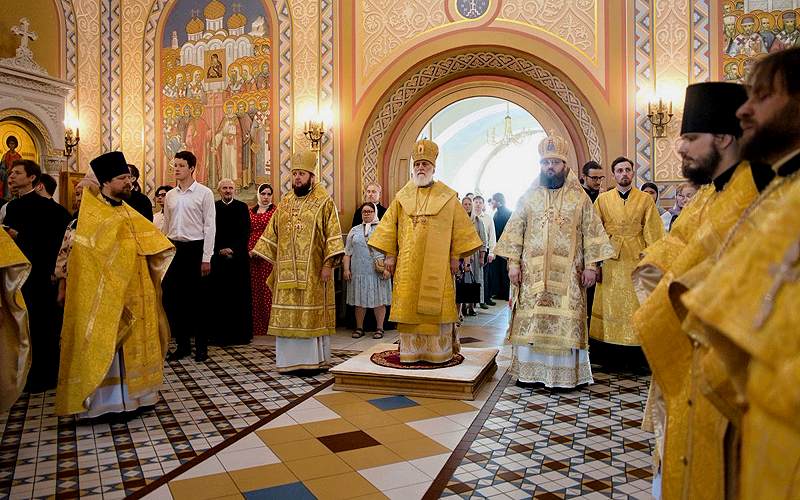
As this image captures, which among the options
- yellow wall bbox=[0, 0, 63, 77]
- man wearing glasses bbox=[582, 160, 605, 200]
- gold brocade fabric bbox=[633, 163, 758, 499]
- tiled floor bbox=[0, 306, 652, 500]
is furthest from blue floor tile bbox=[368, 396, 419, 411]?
yellow wall bbox=[0, 0, 63, 77]

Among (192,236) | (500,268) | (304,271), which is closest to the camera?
(304,271)

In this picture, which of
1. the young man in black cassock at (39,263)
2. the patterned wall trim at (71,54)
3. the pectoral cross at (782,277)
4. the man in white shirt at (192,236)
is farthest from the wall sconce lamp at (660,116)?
the patterned wall trim at (71,54)

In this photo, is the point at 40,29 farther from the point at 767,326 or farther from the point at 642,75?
the point at 767,326

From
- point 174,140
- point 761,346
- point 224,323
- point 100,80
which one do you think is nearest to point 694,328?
point 761,346

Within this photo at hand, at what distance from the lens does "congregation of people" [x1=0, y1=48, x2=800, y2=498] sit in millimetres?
1769

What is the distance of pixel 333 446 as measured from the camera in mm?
3967

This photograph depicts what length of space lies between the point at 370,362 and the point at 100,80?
7405mm

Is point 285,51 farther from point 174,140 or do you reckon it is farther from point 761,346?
point 761,346

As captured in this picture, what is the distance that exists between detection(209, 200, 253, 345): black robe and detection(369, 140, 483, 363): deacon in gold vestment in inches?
100

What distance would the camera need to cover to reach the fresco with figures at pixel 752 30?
24.3 feet

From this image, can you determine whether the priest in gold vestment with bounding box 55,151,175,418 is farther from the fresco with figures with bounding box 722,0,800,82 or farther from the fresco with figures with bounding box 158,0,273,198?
the fresco with figures with bounding box 722,0,800,82

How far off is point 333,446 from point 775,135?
312 centimetres

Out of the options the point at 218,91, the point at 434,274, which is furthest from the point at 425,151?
the point at 218,91

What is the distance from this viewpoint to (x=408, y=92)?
30.9 ft
